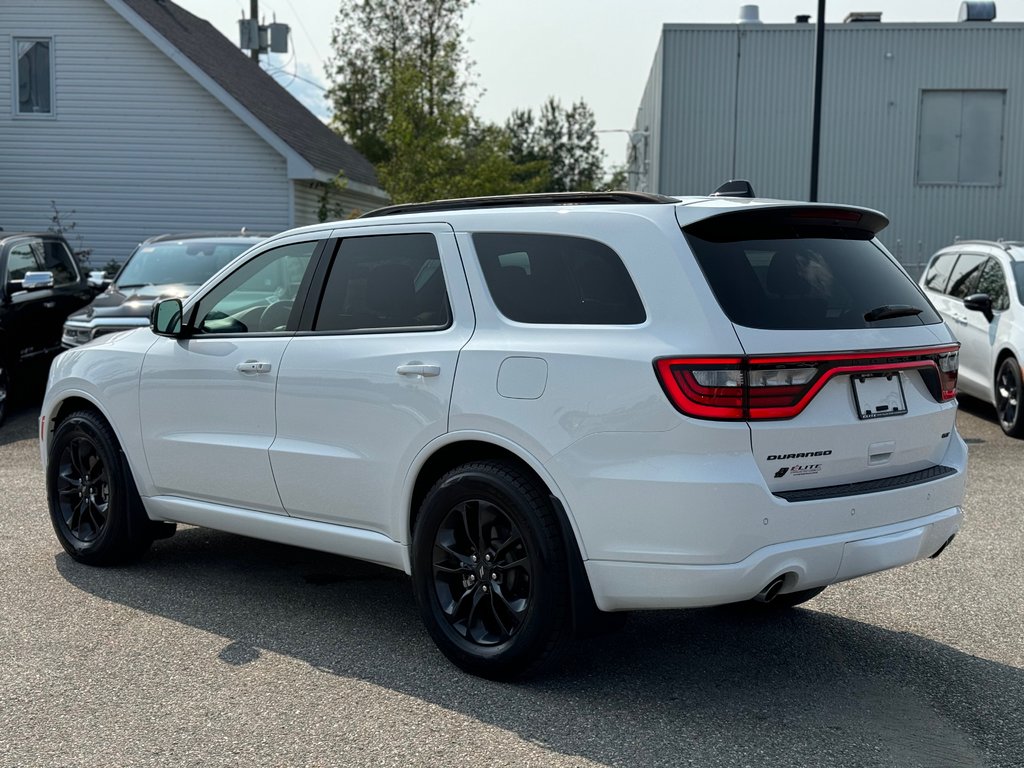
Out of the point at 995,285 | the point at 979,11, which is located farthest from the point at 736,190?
the point at 979,11

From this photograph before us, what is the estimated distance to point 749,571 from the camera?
4082mm

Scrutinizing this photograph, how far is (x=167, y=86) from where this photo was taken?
2467cm

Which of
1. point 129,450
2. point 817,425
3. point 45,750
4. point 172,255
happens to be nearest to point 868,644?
point 817,425

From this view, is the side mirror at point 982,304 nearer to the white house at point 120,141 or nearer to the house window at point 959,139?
the house window at point 959,139

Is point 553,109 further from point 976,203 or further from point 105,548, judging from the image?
point 105,548

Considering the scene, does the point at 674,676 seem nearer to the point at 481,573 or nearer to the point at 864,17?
the point at 481,573

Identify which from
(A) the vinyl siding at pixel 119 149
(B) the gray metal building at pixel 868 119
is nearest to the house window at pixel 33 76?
(A) the vinyl siding at pixel 119 149

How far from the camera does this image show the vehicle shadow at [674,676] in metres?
4.08

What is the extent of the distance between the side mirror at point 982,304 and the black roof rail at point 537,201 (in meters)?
7.88

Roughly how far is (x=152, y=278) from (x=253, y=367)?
7886mm

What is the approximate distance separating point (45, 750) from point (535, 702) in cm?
167

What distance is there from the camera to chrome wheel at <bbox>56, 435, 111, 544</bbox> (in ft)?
21.0

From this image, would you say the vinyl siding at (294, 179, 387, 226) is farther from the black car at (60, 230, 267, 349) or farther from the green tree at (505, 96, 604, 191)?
the green tree at (505, 96, 604, 191)

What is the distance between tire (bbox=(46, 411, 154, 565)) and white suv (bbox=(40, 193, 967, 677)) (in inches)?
29.6
